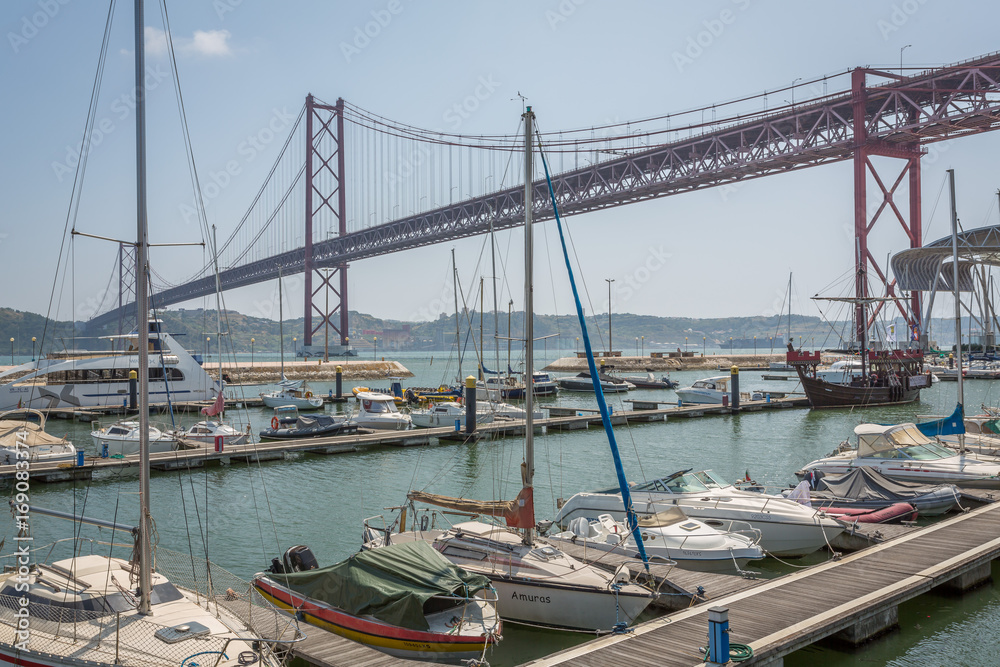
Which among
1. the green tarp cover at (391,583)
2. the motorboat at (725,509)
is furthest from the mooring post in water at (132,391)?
the green tarp cover at (391,583)

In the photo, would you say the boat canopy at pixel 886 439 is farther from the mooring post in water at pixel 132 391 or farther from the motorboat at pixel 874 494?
the mooring post in water at pixel 132 391

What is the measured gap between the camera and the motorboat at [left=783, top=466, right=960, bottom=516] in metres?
15.4

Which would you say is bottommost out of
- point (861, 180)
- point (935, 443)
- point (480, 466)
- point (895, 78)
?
point (480, 466)

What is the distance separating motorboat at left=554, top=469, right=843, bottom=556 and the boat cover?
2.96m

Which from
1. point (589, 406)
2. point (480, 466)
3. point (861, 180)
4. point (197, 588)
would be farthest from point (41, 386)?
point (861, 180)

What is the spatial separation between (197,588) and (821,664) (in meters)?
7.78

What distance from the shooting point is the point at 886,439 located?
730 inches

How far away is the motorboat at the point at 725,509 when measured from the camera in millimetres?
13078

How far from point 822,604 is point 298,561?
7.23 metres

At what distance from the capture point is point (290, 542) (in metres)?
15.7

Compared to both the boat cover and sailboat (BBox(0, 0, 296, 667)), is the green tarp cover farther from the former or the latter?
the boat cover

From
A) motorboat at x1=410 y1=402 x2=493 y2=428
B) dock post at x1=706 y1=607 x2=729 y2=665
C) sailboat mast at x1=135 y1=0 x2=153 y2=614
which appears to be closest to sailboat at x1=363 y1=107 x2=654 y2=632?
dock post at x1=706 y1=607 x2=729 y2=665

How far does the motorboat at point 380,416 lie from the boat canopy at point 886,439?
19.4 metres

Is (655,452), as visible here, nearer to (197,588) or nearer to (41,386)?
(197,588)
